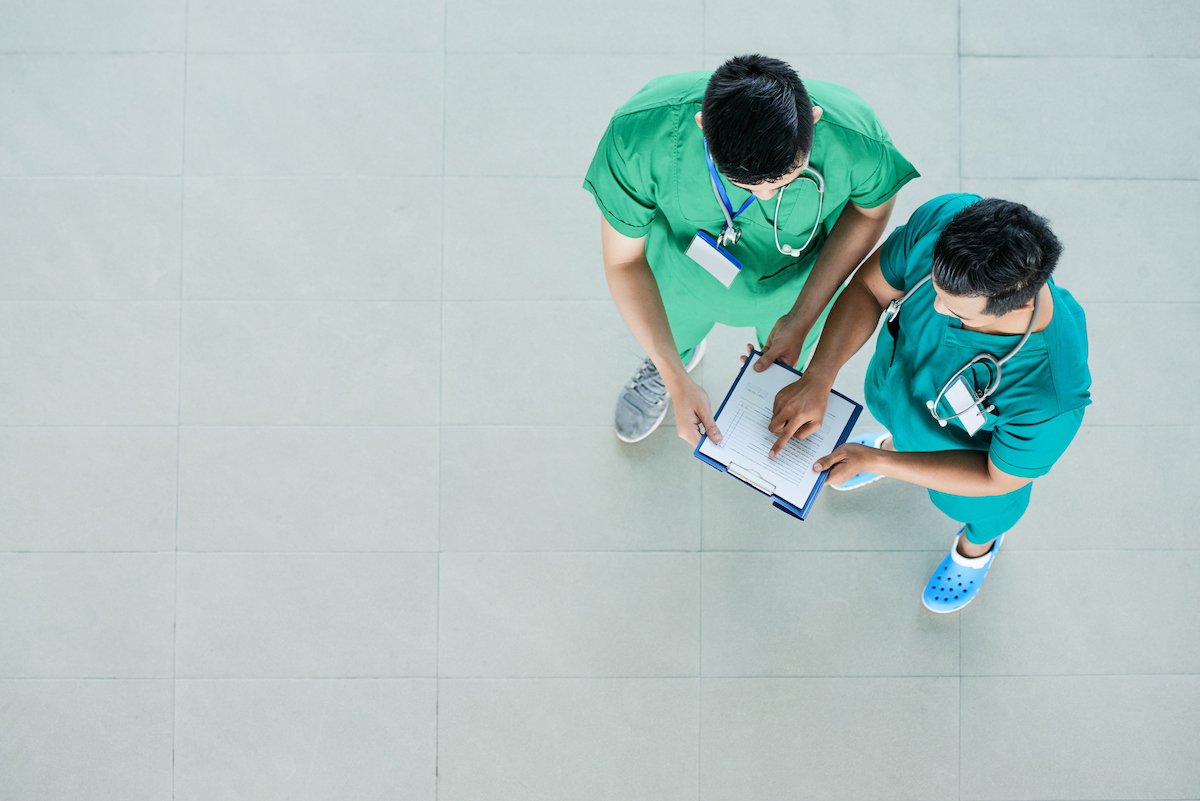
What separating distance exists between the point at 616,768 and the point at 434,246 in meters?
1.74

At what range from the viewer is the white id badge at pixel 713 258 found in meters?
1.48

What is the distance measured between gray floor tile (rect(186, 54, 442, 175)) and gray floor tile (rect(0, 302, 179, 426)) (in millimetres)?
559

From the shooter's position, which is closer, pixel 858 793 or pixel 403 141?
pixel 858 793

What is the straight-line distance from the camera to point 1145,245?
249 cm

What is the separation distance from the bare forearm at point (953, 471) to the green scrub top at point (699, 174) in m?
0.50

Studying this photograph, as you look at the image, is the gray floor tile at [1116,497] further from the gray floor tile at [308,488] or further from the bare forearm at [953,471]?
the gray floor tile at [308,488]

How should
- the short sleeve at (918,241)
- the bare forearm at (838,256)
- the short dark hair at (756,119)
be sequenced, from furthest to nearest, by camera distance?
the bare forearm at (838,256) < the short sleeve at (918,241) < the short dark hair at (756,119)

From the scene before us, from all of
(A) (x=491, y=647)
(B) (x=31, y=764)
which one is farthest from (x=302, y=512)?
(B) (x=31, y=764)

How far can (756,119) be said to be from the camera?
1146 mm

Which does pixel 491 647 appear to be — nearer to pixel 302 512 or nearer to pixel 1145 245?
pixel 302 512

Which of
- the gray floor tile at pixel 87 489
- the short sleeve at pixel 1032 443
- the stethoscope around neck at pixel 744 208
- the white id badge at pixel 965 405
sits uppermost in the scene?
the stethoscope around neck at pixel 744 208

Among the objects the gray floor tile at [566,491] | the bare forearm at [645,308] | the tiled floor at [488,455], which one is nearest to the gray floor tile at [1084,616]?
the tiled floor at [488,455]

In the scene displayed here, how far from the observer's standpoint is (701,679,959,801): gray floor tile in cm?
235

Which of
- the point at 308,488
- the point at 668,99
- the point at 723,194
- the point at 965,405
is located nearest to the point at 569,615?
the point at 308,488
